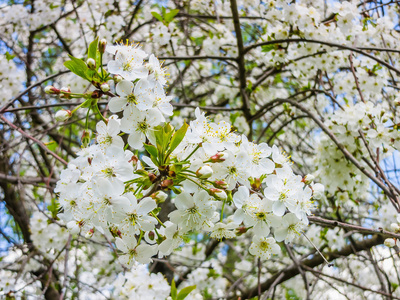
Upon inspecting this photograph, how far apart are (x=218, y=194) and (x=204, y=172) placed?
10cm

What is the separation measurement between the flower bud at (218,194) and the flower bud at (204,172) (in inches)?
3.0

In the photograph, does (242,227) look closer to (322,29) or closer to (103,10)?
(322,29)

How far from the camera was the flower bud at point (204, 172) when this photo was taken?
3.86ft

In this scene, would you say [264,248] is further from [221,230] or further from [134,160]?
[134,160]

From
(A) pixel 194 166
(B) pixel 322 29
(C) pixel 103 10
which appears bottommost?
(A) pixel 194 166

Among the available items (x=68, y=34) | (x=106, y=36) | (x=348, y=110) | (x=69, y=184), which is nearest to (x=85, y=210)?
(x=69, y=184)

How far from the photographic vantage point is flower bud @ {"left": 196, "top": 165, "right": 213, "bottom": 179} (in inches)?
46.3

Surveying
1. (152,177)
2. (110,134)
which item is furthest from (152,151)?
(110,134)

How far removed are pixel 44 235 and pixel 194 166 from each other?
Answer: 2419 mm

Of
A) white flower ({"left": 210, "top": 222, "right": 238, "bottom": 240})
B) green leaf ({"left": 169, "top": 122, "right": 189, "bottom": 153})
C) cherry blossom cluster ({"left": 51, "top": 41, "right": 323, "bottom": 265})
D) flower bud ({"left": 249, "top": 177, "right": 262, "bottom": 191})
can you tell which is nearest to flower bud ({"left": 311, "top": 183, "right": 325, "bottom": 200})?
cherry blossom cluster ({"left": 51, "top": 41, "right": 323, "bottom": 265})

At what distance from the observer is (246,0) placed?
13.4ft

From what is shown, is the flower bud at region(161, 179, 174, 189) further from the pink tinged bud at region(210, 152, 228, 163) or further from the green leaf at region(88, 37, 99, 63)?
the green leaf at region(88, 37, 99, 63)

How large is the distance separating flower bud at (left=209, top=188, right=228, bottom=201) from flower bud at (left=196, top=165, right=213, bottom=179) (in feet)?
0.25

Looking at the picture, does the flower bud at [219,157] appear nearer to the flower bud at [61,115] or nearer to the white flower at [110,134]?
the white flower at [110,134]
